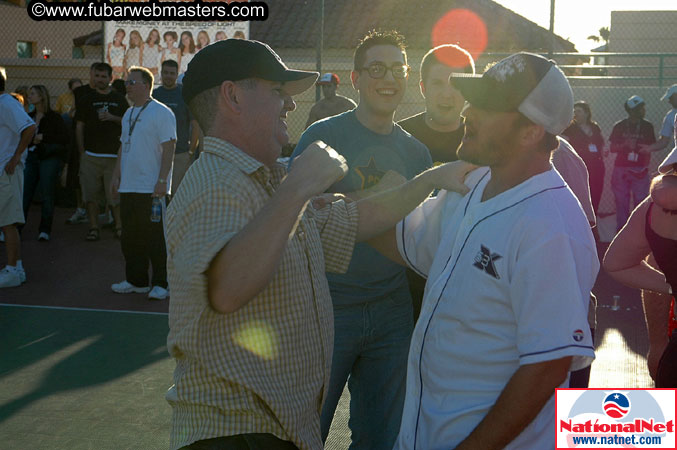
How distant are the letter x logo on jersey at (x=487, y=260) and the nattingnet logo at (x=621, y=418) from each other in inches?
26.7

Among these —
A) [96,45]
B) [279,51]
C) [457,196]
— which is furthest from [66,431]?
[96,45]

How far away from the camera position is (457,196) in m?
2.68

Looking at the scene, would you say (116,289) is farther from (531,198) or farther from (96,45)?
(96,45)

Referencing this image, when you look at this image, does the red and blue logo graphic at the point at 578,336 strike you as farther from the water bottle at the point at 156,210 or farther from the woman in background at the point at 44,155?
the woman in background at the point at 44,155

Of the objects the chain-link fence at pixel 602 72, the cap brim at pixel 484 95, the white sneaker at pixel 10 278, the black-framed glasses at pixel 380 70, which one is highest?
the chain-link fence at pixel 602 72

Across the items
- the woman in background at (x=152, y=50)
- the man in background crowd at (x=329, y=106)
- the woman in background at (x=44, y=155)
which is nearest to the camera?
the man in background crowd at (x=329, y=106)

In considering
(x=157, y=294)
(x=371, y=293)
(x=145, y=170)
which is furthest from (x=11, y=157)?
(x=371, y=293)

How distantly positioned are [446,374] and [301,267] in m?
0.53

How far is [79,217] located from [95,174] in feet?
8.46

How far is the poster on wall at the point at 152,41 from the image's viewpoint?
16406 millimetres

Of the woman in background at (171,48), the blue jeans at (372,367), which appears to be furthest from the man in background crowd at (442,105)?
the woman in background at (171,48)

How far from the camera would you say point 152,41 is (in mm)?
16688

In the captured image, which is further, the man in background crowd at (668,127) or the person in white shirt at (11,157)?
the man in background crowd at (668,127)

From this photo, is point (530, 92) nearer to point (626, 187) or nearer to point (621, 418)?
point (621, 418)
